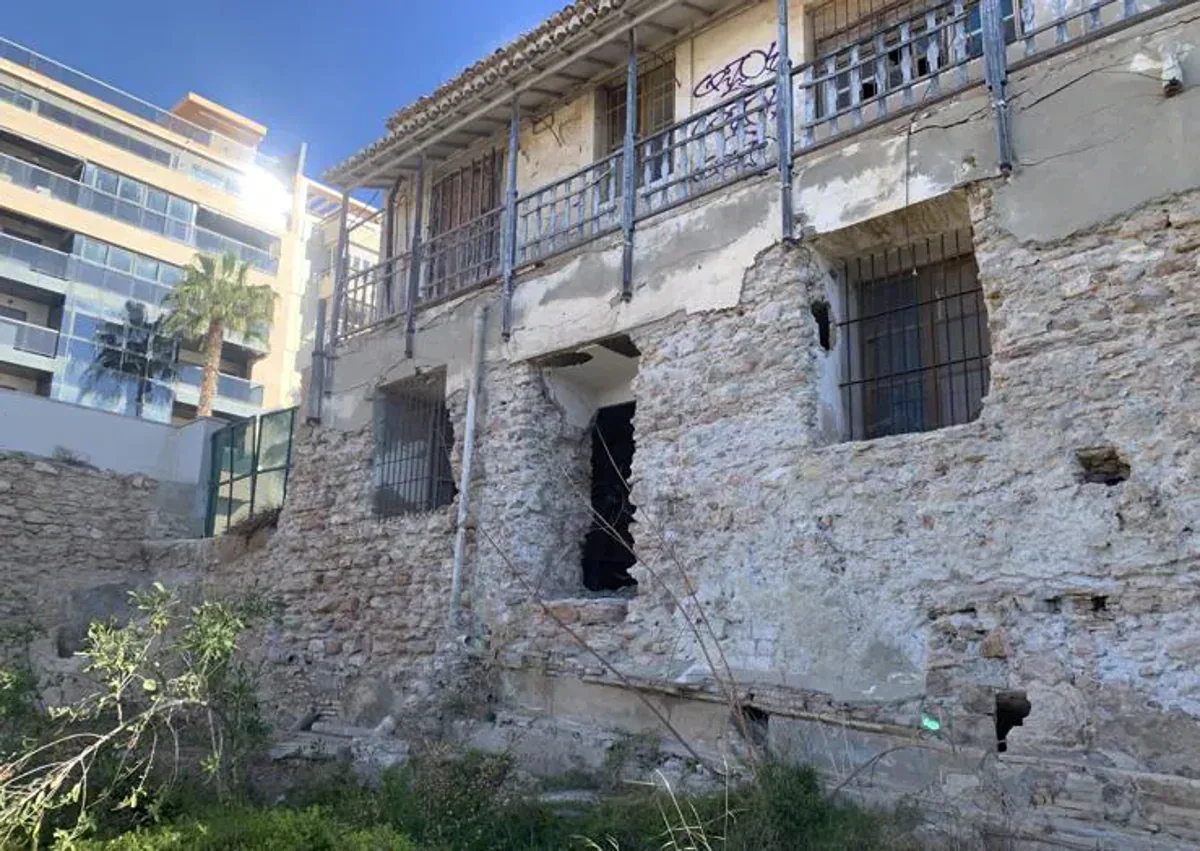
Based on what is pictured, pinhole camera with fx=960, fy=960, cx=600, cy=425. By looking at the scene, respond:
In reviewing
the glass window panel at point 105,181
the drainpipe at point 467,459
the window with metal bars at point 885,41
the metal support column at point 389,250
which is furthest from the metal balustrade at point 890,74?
the glass window panel at point 105,181

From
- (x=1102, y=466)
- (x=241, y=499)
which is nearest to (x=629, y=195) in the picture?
(x=1102, y=466)

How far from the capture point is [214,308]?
26953 millimetres

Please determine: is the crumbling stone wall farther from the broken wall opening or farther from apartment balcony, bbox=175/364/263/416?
apartment balcony, bbox=175/364/263/416

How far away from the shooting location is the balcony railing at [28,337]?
85.5ft

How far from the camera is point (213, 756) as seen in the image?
21.9 ft

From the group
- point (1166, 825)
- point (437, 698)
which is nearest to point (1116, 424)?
point (1166, 825)

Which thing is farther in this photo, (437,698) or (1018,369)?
(437,698)

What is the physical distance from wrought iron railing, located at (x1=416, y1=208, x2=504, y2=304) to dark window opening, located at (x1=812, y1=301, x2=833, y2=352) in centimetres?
367

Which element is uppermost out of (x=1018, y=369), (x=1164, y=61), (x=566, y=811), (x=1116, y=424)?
(x=1164, y=61)

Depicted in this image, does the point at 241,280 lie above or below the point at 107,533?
above

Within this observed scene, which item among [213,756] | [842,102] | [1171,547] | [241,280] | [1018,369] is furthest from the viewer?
[241,280]

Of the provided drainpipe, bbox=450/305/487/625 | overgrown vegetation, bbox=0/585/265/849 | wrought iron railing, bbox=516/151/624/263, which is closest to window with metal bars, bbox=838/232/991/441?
wrought iron railing, bbox=516/151/624/263

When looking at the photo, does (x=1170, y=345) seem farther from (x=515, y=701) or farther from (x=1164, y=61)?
(x=515, y=701)

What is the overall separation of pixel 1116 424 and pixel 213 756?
20.3ft
